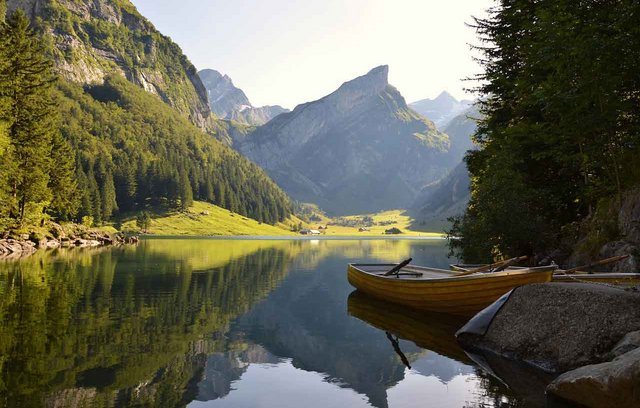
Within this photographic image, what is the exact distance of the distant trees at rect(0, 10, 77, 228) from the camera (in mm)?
60562

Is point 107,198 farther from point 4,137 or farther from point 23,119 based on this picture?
point 4,137

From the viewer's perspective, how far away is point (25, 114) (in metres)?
66.9

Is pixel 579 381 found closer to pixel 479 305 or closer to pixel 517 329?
pixel 517 329

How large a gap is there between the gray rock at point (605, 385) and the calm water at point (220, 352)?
1.09m

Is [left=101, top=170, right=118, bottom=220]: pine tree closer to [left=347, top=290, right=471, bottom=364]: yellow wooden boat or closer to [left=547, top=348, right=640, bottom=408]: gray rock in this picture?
[left=347, top=290, right=471, bottom=364]: yellow wooden boat

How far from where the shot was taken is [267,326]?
23016 millimetres

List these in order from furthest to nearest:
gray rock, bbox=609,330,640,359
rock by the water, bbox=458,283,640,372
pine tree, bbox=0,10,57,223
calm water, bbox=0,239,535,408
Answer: pine tree, bbox=0,10,57,223 < rock by the water, bbox=458,283,640,372 < calm water, bbox=0,239,535,408 < gray rock, bbox=609,330,640,359

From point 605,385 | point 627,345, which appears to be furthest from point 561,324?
point 605,385

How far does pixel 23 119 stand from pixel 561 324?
75628 mm

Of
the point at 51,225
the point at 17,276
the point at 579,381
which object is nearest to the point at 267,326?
the point at 579,381

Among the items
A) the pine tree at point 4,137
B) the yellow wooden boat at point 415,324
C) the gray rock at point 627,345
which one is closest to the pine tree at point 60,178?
the pine tree at point 4,137

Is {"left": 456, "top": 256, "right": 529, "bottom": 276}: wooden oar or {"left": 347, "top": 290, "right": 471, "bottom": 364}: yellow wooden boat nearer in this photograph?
{"left": 347, "top": 290, "right": 471, "bottom": 364}: yellow wooden boat

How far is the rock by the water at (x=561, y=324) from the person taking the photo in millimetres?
13578

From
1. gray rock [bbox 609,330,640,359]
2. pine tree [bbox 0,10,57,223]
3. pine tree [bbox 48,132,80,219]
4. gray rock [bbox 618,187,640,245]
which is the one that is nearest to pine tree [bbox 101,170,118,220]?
pine tree [bbox 48,132,80,219]
